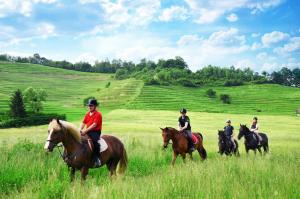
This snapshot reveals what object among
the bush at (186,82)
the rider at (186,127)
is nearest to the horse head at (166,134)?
the rider at (186,127)

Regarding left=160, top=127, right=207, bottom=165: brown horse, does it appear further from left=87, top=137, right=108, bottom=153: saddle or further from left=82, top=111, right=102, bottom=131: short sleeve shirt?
left=82, top=111, right=102, bottom=131: short sleeve shirt

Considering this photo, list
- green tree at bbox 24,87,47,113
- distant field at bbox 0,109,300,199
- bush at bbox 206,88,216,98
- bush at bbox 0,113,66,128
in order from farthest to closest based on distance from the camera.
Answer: bush at bbox 206,88,216,98 → green tree at bbox 24,87,47,113 → bush at bbox 0,113,66,128 → distant field at bbox 0,109,300,199

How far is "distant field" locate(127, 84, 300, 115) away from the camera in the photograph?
9362 centimetres

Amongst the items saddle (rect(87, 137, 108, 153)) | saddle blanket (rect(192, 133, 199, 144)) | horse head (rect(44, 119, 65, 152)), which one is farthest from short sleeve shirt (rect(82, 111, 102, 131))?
saddle blanket (rect(192, 133, 199, 144))

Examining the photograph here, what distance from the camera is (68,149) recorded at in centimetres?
1096

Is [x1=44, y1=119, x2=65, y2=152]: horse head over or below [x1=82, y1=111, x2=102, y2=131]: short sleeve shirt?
below

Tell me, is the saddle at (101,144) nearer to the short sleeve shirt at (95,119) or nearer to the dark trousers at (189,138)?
the short sleeve shirt at (95,119)

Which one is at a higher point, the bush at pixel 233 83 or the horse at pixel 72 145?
the bush at pixel 233 83

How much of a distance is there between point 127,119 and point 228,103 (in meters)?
42.5

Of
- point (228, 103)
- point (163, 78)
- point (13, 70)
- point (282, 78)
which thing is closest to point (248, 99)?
point (228, 103)

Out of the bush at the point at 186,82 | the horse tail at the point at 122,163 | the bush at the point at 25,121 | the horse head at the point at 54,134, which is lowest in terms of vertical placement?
the bush at the point at 25,121

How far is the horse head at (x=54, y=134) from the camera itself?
33.3 feet

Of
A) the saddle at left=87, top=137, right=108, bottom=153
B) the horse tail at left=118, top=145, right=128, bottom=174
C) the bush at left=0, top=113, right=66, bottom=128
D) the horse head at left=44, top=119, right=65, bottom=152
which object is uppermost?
the horse head at left=44, top=119, right=65, bottom=152

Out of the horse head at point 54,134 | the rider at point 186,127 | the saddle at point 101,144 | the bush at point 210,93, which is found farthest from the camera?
the bush at point 210,93
